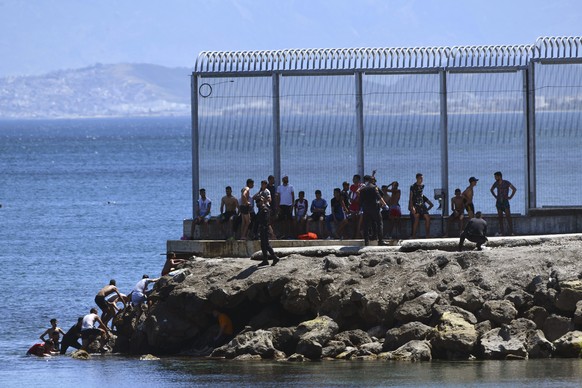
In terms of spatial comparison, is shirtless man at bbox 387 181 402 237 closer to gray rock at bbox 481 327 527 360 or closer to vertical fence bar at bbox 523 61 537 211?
vertical fence bar at bbox 523 61 537 211

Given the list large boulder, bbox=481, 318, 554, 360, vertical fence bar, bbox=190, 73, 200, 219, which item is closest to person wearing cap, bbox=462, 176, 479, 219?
large boulder, bbox=481, 318, 554, 360

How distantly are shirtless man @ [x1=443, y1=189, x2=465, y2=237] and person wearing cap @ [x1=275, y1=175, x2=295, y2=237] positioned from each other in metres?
3.49

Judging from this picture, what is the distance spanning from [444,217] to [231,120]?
5357mm

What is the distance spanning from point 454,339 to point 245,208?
6.86 metres

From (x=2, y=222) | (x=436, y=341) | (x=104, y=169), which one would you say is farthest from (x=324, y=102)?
(x=104, y=169)

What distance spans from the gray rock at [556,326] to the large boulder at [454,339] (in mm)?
1387

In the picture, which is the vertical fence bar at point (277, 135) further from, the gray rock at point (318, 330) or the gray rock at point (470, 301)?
the gray rock at point (470, 301)

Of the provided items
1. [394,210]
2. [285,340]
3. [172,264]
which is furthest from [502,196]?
[172,264]

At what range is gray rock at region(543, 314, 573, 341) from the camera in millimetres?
27359

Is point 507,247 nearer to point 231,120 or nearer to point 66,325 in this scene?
point 231,120

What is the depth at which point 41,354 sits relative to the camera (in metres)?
32.4

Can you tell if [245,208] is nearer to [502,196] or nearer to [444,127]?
[444,127]

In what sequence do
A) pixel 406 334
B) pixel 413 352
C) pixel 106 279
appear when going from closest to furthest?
pixel 413 352 < pixel 406 334 < pixel 106 279

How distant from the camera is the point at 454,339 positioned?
27.1 metres
